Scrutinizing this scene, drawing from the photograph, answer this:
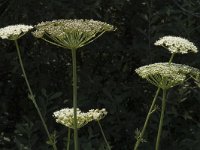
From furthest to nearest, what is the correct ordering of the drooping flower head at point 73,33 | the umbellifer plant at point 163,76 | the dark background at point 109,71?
the dark background at point 109,71 → the umbellifer plant at point 163,76 → the drooping flower head at point 73,33

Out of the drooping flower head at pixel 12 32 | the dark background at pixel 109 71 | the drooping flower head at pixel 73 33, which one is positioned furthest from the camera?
the dark background at pixel 109 71

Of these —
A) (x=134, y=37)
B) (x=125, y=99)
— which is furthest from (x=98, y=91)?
(x=134, y=37)

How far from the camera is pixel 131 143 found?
500 cm

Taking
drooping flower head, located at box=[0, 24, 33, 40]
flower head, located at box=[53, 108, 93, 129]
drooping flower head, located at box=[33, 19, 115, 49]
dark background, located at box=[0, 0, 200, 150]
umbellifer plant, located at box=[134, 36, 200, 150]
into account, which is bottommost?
flower head, located at box=[53, 108, 93, 129]

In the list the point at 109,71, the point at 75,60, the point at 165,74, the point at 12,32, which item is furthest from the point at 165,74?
the point at 109,71

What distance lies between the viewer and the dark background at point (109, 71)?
4.78m

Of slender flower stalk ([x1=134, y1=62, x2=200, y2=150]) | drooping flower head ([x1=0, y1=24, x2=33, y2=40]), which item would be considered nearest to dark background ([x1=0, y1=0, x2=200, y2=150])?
drooping flower head ([x1=0, y1=24, x2=33, y2=40])

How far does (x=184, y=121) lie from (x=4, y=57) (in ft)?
5.69

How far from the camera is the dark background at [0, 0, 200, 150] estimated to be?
15.7 ft

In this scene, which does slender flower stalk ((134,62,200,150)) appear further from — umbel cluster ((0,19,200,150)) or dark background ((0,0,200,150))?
Result: dark background ((0,0,200,150))

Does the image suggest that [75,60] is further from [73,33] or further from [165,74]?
[165,74]

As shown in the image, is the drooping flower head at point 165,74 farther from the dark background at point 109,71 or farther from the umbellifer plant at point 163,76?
the dark background at point 109,71

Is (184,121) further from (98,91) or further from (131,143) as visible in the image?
(98,91)

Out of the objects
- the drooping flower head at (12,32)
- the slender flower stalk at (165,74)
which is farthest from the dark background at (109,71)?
the slender flower stalk at (165,74)
